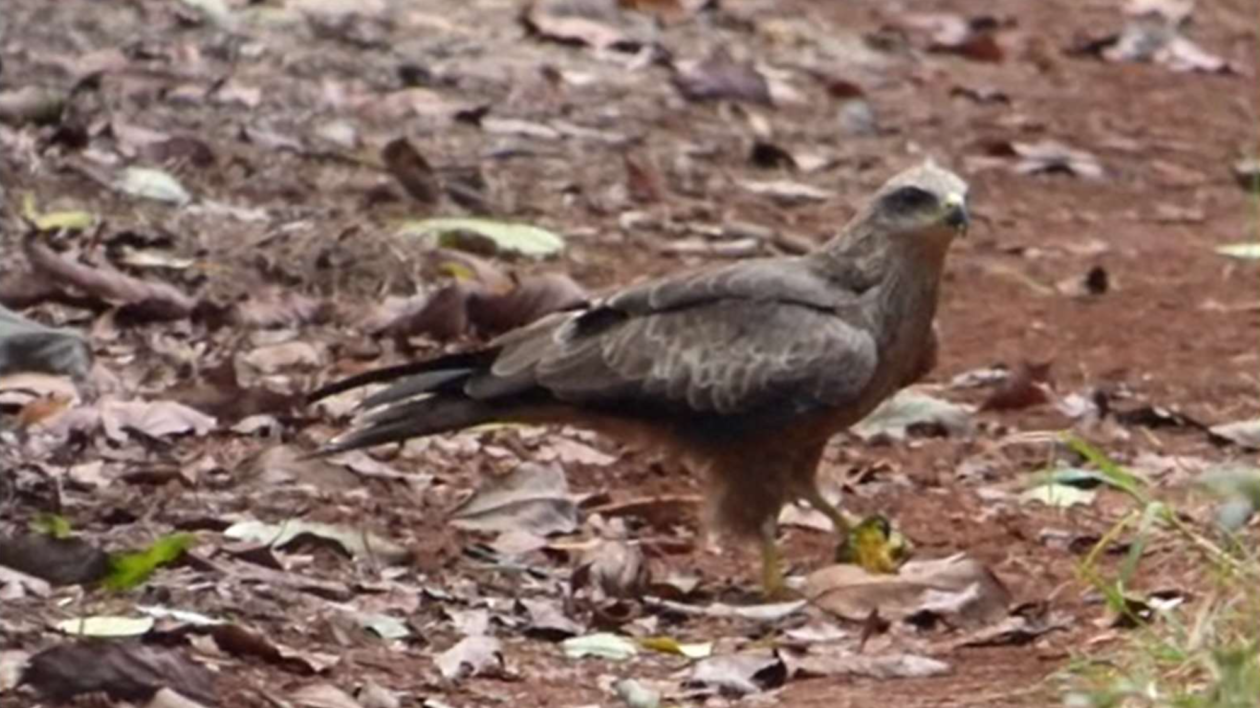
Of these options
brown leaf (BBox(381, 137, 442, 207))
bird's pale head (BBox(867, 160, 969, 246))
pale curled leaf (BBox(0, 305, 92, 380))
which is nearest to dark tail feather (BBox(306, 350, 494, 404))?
pale curled leaf (BBox(0, 305, 92, 380))

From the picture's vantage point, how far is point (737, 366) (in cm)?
705

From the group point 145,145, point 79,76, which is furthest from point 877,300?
point 79,76

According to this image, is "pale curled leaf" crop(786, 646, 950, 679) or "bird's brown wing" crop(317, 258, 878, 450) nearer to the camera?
"pale curled leaf" crop(786, 646, 950, 679)

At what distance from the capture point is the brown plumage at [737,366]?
699cm

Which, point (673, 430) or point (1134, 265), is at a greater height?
point (673, 430)

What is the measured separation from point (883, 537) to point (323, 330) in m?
1.95

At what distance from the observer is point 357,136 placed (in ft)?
33.7

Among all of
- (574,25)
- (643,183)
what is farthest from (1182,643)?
(574,25)

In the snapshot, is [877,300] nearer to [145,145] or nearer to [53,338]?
[53,338]

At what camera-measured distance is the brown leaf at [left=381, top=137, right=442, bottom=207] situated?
31.9 feet

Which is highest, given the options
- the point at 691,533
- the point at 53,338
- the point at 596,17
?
the point at 53,338

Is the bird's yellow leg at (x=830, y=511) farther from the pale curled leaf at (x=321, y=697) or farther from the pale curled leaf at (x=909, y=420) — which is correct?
the pale curled leaf at (x=321, y=697)

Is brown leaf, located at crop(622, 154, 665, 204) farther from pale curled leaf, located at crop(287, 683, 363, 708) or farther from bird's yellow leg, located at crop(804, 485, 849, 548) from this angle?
pale curled leaf, located at crop(287, 683, 363, 708)

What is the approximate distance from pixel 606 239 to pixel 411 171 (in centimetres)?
59
